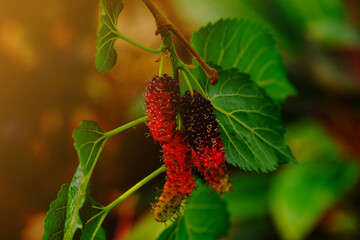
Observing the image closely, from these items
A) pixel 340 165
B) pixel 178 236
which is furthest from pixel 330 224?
pixel 178 236

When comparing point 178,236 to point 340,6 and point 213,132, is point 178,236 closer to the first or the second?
point 213,132

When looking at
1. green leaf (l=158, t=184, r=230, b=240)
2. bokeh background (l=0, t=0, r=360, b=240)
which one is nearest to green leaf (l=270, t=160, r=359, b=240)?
bokeh background (l=0, t=0, r=360, b=240)

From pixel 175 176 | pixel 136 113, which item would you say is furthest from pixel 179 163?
pixel 136 113

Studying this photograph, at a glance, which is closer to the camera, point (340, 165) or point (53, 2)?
point (53, 2)

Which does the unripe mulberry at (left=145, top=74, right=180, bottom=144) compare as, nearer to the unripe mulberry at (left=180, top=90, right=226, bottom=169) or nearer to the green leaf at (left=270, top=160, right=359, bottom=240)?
the unripe mulberry at (left=180, top=90, right=226, bottom=169)

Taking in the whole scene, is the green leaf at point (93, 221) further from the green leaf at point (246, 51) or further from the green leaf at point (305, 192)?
the green leaf at point (305, 192)

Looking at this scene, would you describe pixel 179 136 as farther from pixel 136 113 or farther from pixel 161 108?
pixel 136 113
